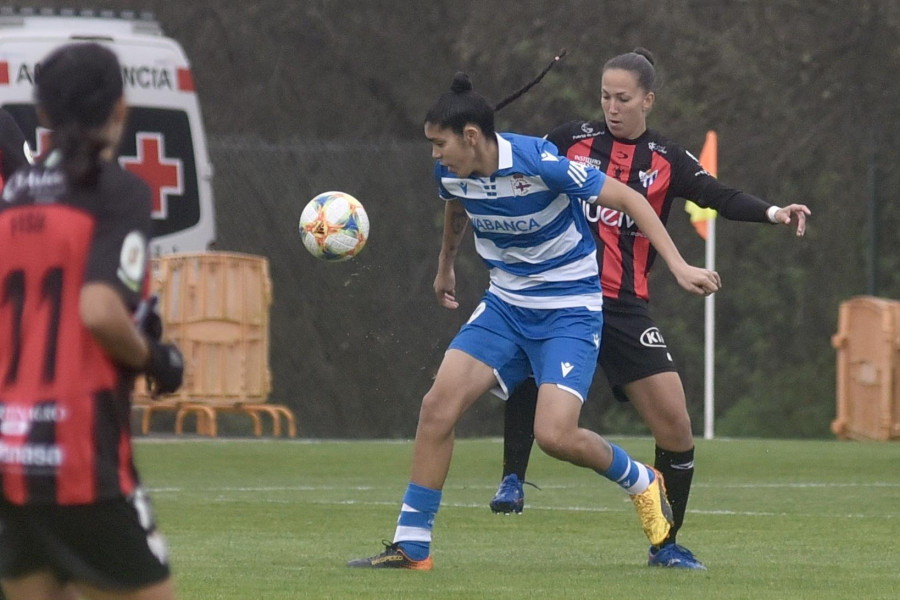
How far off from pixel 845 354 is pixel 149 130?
6.40 m

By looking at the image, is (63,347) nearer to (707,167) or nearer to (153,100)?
(153,100)

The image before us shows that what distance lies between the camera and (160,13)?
78.5 feet

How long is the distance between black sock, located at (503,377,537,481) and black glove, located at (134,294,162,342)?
4.79m

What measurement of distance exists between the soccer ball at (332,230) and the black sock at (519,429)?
980 mm

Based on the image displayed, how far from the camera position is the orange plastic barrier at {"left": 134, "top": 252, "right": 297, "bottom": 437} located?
51.5 feet

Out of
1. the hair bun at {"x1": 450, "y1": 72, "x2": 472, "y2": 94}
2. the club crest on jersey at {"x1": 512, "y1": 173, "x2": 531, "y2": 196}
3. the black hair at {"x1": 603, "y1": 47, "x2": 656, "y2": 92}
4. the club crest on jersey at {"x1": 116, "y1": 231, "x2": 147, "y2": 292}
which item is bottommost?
the club crest on jersey at {"x1": 116, "y1": 231, "x2": 147, "y2": 292}

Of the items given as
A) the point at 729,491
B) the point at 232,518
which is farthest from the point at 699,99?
the point at 232,518

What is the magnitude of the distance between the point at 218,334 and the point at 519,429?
25.1 feet

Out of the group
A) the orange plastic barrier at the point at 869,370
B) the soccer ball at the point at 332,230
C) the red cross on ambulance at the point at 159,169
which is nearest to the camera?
the soccer ball at the point at 332,230

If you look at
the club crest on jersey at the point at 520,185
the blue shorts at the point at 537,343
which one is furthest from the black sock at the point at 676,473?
the club crest on jersey at the point at 520,185

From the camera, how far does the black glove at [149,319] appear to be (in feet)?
12.4

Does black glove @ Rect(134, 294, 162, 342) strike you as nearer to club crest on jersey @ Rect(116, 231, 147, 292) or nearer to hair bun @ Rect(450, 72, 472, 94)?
club crest on jersey @ Rect(116, 231, 147, 292)

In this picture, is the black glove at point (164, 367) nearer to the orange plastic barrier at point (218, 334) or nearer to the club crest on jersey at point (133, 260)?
the club crest on jersey at point (133, 260)

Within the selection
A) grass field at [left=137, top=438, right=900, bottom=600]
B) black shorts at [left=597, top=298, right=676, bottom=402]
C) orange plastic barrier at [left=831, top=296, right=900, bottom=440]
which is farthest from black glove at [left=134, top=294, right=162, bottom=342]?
orange plastic barrier at [left=831, top=296, right=900, bottom=440]
